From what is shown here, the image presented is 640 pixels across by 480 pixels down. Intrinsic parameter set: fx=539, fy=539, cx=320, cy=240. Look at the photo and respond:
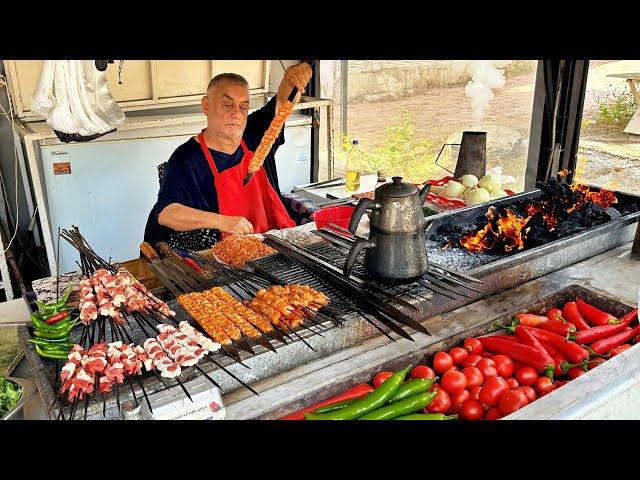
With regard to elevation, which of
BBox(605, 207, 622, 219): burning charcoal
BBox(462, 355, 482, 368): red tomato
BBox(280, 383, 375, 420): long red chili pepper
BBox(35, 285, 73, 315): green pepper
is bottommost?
BBox(462, 355, 482, 368): red tomato

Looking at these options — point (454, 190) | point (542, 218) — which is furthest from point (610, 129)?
point (542, 218)

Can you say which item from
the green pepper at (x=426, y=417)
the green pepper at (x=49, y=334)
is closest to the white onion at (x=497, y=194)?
the green pepper at (x=426, y=417)

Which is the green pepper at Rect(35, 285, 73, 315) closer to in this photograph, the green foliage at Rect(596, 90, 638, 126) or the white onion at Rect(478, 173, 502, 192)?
the white onion at Rect(478, 173, 502, 192)

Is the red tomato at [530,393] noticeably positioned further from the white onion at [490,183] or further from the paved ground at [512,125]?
the paved ground at [512,125]

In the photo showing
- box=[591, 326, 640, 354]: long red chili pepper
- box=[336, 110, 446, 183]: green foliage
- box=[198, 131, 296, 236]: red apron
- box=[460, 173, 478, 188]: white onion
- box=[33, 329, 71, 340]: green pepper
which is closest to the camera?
box=[33, 329, 71, 340]: green pepper

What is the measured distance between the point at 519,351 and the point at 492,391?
38 centimetres

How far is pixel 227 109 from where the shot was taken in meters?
4.62

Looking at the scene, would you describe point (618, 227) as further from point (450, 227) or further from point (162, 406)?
point (162, 406)

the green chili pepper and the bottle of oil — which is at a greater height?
the bottle of oil

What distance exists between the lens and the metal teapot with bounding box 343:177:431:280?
2709 mm

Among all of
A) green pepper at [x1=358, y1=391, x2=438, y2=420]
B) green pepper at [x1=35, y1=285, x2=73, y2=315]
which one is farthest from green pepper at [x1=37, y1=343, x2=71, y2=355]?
green pepper at [x1=358, y1=391, x2=438, y2=420]

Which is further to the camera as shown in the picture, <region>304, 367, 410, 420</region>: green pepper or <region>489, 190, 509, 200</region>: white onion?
<region>489, 190, 509, 200</region>: white onion

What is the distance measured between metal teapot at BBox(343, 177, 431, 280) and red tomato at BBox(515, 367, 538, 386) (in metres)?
0.76
